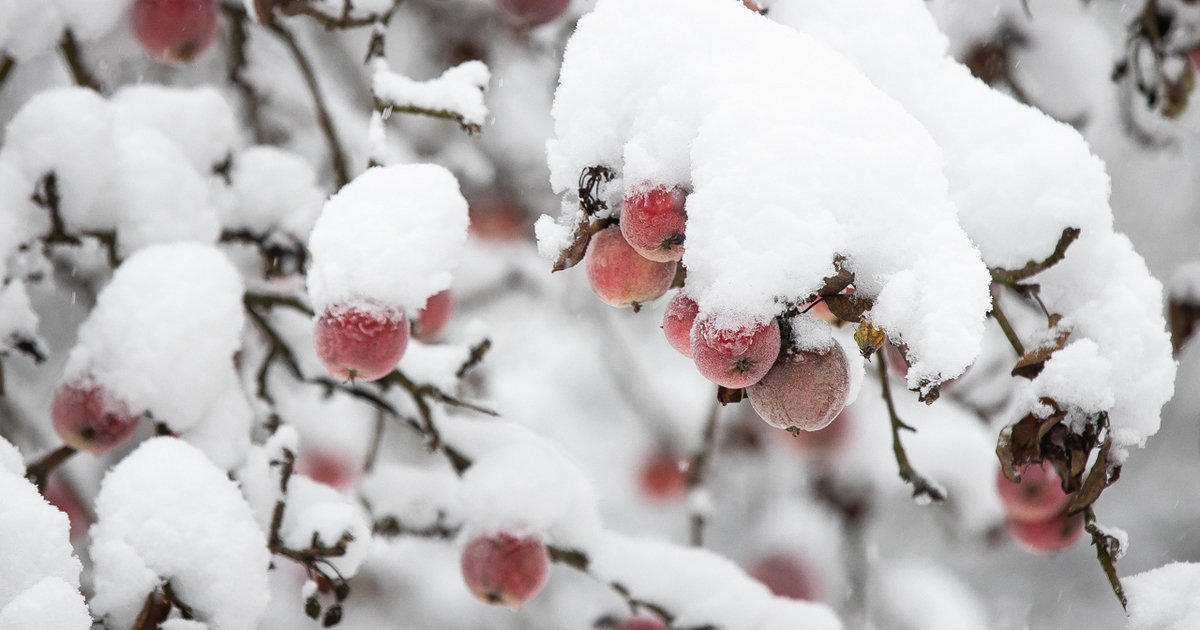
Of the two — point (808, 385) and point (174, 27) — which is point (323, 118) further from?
point (808, 385)

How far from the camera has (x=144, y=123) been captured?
75.6 inches

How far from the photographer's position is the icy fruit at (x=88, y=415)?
5.05 ft

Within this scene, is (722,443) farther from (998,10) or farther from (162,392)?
(162,392)

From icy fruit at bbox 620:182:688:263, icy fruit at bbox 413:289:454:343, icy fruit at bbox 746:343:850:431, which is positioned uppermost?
icy fruit at bbox 620:182:688:263

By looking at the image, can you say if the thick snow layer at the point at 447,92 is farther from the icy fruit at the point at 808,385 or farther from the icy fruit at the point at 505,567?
the icy fruit at the point at 505,567

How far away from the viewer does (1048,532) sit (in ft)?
6.41

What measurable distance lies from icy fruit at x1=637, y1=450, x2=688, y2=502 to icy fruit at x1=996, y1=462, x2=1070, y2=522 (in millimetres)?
1777

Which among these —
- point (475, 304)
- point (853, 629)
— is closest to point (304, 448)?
point (475, 304)

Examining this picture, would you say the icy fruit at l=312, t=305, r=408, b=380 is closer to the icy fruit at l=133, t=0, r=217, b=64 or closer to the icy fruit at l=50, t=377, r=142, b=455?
the icy fruit at l=50, t=377, r=142, b=455

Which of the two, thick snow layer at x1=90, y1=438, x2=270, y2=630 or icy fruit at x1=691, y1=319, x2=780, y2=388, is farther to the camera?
thick snow layer at x1=90, y1=438, x2=270, y2=630

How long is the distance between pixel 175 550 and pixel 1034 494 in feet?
5.68

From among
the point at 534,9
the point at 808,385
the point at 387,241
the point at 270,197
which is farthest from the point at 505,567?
the point at 534,9

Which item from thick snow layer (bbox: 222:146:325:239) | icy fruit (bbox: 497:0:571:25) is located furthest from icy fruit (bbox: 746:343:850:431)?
icy fruit (bbox: 497:0:571:25)

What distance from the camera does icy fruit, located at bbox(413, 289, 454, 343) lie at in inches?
76.4
